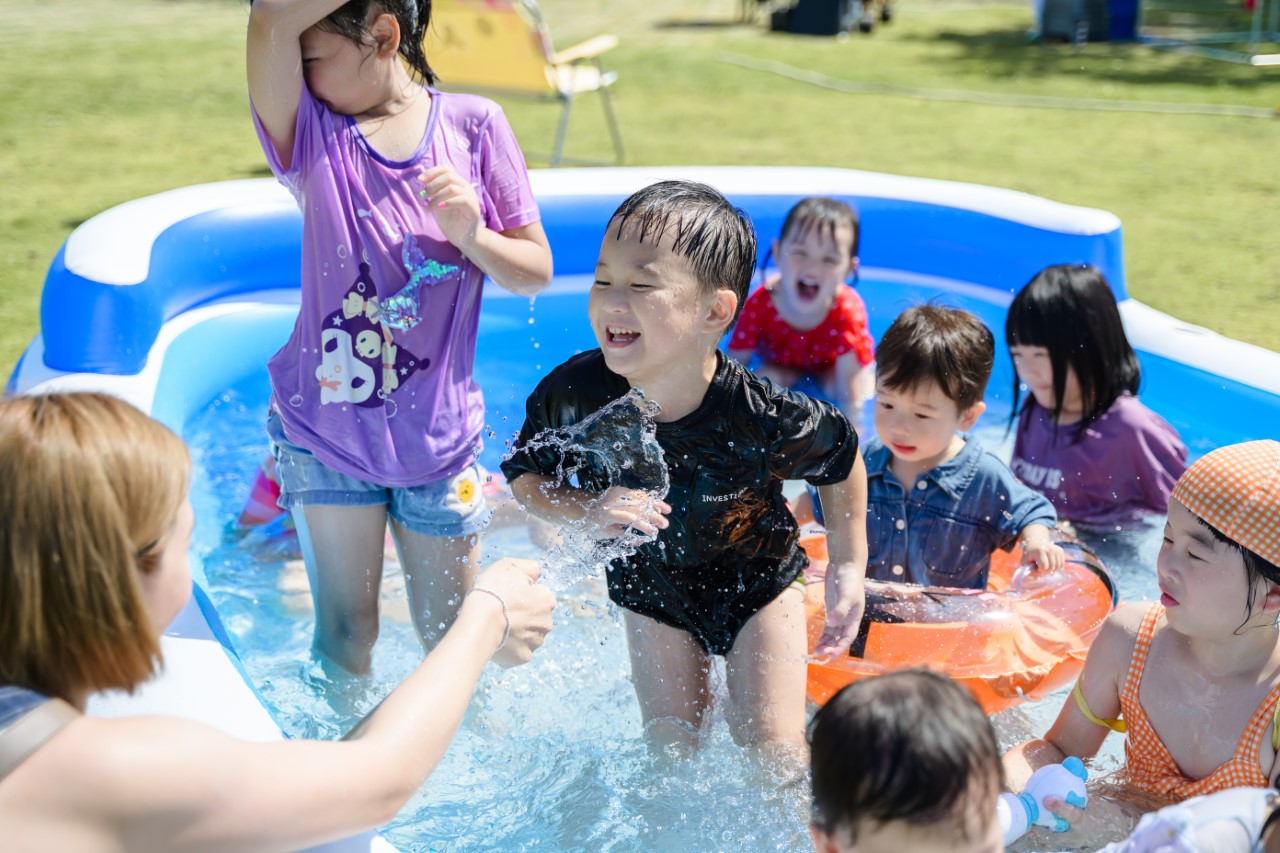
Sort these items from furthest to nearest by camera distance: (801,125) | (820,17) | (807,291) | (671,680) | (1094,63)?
(820,17) → (1094,63) → (801,125) → (807,291) → (671,680)

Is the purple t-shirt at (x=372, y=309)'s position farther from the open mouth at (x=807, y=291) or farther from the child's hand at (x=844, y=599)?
the open mouth at (x=807, y=291)

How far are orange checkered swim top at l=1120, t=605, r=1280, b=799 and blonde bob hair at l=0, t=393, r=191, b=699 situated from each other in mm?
1723

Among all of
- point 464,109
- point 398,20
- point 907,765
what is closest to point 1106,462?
point 464,109

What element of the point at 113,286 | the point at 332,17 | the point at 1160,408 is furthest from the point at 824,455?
the point at 1160,408

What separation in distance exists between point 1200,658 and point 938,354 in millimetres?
1105

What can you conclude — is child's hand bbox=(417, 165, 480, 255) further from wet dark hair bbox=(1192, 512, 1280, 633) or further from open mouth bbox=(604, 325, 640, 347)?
wet dark hair bbox=(1192, 512, 1280, 633)

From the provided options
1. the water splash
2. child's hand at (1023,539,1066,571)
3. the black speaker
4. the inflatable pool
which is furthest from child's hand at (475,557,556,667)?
→ the black speaker

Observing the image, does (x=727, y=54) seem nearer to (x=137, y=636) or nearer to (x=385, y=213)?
(x=385, y=213)

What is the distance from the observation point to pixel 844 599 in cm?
268

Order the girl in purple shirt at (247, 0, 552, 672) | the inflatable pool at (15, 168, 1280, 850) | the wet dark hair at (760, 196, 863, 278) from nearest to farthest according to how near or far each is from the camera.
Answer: the girl in purple shirt at (247, 0, 552, 672)
the inflatable pool at (15, 168, 1280, 850)
the wet dark hair at (760, 196, 863, 278)

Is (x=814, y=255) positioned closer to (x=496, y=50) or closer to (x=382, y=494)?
(x=382, y=494)

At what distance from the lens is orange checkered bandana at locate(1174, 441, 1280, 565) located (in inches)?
84.2

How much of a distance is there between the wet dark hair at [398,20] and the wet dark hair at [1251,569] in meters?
1.82

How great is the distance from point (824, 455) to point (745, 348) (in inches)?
97.8
